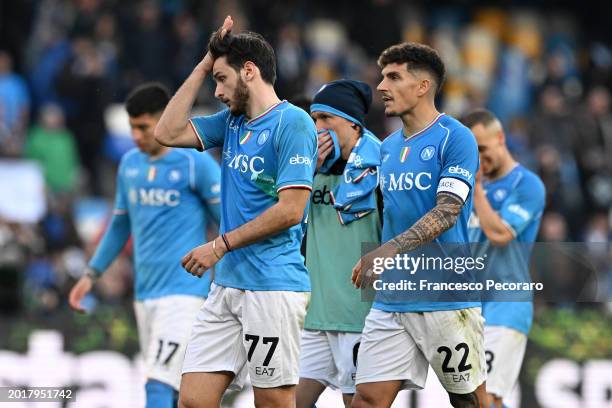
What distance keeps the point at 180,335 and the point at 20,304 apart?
4646 millimetres

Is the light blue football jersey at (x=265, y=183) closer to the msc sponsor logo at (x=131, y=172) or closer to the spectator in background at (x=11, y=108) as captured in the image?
the msc sponsor logo at (x=131, y=172)

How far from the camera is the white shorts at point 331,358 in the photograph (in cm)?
847

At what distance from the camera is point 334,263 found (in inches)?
339

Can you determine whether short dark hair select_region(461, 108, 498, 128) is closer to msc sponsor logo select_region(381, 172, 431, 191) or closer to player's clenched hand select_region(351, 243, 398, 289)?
msc sponsor logo select_region(381, 172, 431, 191)

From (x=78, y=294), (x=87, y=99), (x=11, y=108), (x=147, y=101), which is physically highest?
(x=87, y=99)

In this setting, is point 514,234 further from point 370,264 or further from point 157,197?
point 157,197

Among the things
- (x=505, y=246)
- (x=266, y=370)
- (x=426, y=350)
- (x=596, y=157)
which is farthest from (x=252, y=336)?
(x=596, y=157)

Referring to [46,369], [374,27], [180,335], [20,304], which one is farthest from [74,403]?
[374,27]

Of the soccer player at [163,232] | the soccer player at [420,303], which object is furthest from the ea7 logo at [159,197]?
the soccer player at [420,303]

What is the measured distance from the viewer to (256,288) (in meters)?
7.39

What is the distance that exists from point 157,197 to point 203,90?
883 centimetres

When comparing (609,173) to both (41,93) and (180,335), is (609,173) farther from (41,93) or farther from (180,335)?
(180,335)

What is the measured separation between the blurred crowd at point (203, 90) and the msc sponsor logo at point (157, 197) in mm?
→ 3575

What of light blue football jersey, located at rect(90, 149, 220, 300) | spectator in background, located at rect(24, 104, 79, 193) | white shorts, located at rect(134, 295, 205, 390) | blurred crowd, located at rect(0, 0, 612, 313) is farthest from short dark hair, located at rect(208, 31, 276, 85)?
spectator in background, located at rect(24, 104, 79, 193)
